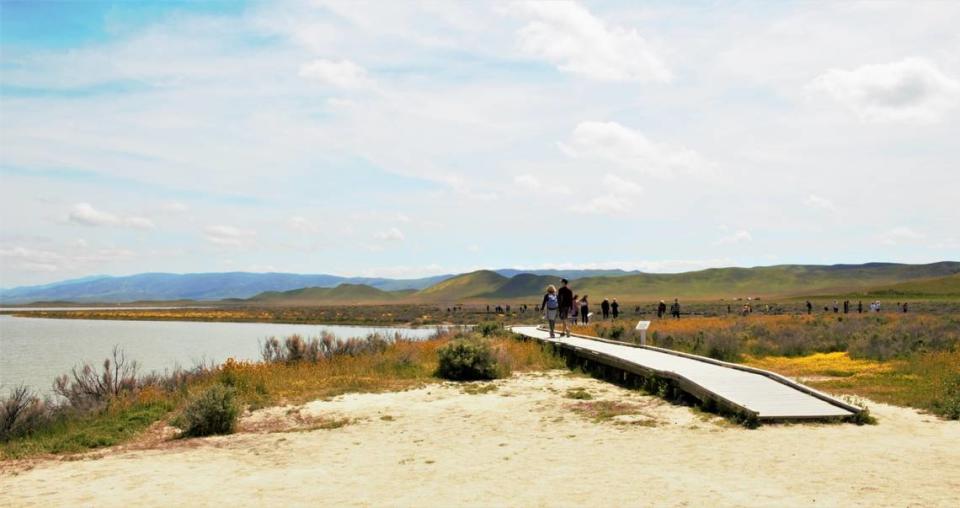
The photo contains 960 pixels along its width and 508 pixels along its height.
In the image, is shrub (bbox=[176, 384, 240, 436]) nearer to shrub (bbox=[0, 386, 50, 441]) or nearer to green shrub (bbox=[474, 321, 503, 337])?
shrub (bbox=[0, 386, 50, 441])

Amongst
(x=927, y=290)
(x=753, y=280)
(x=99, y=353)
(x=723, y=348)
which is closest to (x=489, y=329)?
(x=723, y=348)

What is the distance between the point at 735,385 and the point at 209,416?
9652 millimetres

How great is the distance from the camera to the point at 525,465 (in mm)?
9477

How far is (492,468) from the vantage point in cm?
937

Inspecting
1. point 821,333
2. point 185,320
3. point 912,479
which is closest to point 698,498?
point 912,479

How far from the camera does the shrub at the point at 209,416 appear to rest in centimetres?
1230

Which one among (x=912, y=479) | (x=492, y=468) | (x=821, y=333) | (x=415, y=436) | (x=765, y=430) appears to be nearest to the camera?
(x=912, y=479)

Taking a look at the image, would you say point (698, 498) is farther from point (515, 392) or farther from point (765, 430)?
point (515, 392)

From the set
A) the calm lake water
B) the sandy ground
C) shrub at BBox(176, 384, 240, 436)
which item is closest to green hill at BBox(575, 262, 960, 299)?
the calm lake water

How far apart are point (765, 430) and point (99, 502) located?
8.89m

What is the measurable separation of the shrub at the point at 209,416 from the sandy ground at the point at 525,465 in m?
0.39

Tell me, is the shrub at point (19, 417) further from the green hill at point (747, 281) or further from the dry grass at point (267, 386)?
the green hill at point (747, 281)

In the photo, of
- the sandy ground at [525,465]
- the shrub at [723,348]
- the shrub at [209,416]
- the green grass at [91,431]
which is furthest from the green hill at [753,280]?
the shrub at [209,416]

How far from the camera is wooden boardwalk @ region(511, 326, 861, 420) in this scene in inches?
464
